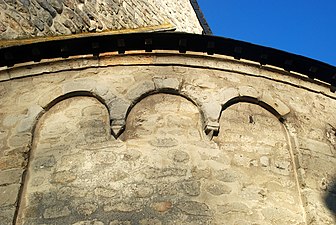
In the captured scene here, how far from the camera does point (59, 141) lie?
192 inches

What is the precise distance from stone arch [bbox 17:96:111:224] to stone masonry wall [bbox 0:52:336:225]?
0.01 m

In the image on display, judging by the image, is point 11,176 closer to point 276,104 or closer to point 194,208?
point 194,208

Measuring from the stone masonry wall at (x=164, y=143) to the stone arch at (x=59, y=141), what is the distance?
1 centimetres

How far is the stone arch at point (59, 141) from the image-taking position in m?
4.55

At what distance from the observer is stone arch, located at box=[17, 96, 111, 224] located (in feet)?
14.9

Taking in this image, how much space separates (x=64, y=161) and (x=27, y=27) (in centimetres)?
285

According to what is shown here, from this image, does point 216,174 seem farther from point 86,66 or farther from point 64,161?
point 86,66

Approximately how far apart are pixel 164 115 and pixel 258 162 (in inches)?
41.4

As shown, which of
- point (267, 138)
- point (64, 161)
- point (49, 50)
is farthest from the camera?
point (49, 50)

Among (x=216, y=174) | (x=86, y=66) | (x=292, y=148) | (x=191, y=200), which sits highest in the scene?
(x=86, y=66)

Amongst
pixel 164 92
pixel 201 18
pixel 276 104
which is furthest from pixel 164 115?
pixel 201 18

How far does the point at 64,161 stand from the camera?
4719 millimetres

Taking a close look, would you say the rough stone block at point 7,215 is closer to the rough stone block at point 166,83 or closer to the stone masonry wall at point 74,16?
the rough stone block at point 166,83

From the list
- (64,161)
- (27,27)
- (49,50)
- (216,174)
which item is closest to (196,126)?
(216,174)
